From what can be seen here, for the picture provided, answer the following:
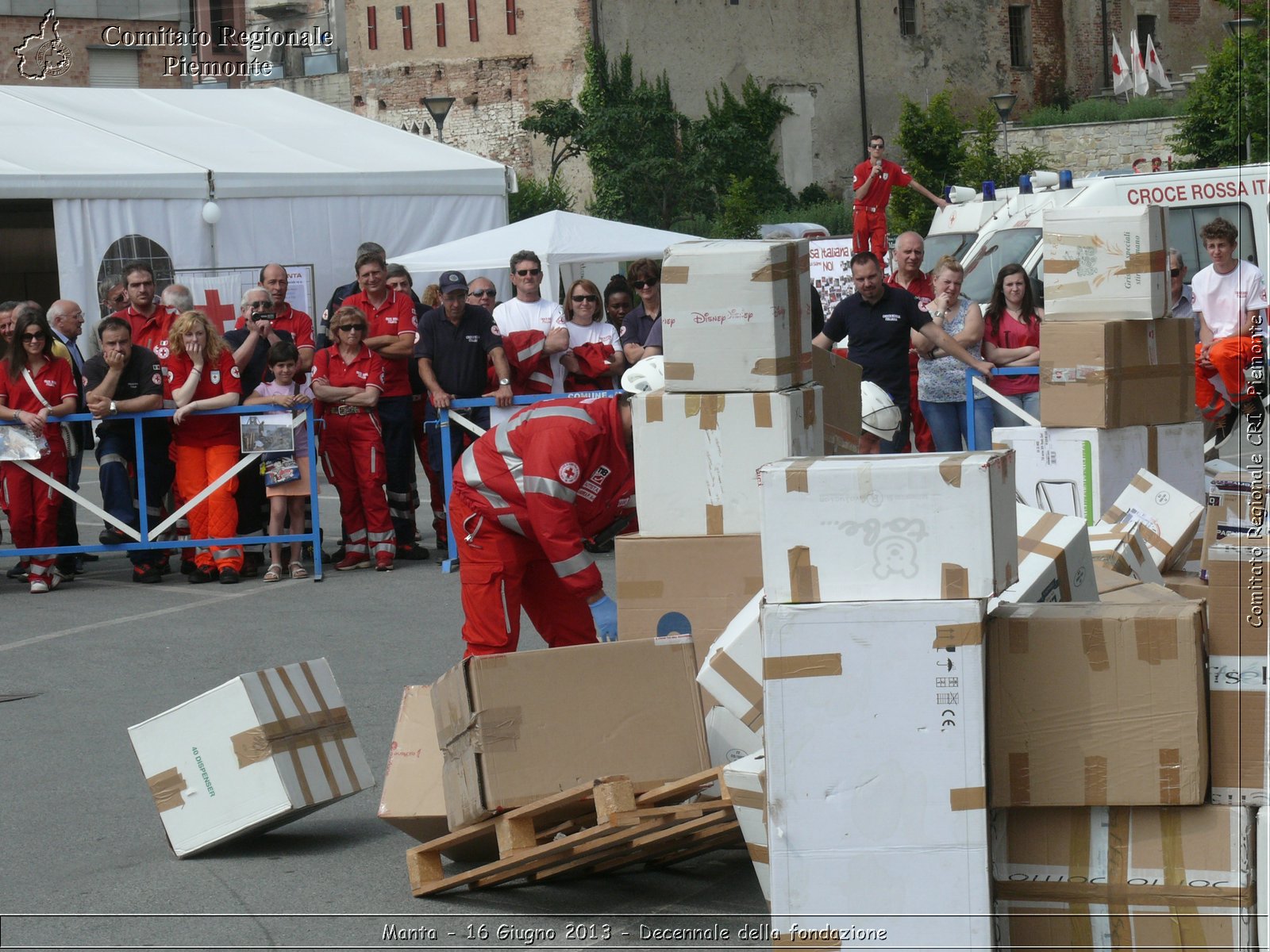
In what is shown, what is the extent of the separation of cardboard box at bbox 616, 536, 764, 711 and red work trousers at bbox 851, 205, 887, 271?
610 inches

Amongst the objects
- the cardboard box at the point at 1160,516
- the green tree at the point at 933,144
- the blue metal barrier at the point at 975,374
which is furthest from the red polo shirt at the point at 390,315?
the green tree at the point at 933,144

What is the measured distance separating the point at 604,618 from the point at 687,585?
33cm

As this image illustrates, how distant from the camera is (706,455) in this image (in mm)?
6031

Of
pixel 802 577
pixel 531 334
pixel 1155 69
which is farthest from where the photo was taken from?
pixel 1155 69

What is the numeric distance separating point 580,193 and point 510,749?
35.8m

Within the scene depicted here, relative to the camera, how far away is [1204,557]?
731 cm

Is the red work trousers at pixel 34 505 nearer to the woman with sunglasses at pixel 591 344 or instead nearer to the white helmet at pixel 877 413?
the woman with sunglasses at pixel 591 344

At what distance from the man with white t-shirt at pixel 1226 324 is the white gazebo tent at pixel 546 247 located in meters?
6.76

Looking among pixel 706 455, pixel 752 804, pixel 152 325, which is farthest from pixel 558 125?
pixel 752 804

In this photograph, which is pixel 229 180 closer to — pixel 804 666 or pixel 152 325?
pixel 152 325

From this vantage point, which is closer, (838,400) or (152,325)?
(838,400)

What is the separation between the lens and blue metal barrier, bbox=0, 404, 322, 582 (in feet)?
35.7

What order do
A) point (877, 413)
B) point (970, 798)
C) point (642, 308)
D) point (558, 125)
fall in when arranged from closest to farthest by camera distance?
point (970, 798) → point (877, 413) → point (642, 308) → point (558, 125)

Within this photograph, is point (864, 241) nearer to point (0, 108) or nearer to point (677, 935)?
point (0, 108)
